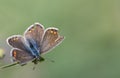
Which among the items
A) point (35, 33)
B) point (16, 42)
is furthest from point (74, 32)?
point (16, 42)

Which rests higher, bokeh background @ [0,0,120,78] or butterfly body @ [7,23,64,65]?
butterfly body @ [7,23,64,65]

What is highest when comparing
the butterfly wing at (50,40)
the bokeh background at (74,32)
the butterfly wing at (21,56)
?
the butterfly wing at (50,40)

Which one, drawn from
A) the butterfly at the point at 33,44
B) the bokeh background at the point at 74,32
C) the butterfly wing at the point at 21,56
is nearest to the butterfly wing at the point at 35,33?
the butterfly at the point at 33,44

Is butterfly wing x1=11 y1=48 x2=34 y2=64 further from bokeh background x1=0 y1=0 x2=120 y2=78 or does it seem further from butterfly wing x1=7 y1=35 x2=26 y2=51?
bokeh background x1=0 y1=0 x2=120 y2=78

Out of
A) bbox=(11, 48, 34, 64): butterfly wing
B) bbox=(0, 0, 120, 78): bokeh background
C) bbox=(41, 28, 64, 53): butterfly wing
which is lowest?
bbox=(0, 0, 120, 78): bokeh background

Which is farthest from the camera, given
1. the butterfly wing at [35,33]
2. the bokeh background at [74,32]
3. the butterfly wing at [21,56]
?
the bokeh background at [74,32]

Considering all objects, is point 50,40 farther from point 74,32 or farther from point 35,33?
point 74,32

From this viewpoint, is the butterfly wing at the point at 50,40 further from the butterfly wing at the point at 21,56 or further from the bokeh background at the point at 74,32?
the bokeh background at the point at 74,32

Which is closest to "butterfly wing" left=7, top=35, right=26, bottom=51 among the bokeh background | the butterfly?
the butterfly
